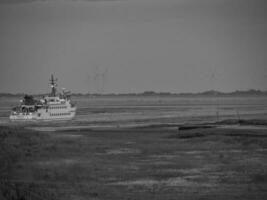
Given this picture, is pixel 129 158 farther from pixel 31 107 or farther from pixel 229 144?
pixel 31 107

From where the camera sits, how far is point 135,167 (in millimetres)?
40562

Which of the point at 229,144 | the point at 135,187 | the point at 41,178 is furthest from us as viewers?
the point at 229,144

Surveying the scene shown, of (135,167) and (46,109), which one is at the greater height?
(46,109)

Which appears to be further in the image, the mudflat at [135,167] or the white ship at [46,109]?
→ the white ship at [46,109]

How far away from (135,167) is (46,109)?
84535 mm

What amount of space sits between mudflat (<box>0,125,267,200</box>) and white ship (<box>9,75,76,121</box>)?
5786cm

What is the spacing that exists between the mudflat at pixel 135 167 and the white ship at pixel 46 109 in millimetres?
57857

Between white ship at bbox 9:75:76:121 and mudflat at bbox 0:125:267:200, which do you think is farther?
white ship at bbox 9:75:76:121

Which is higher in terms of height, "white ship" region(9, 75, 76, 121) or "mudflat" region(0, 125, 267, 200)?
"white ship" region(9, 75, 76, 121)

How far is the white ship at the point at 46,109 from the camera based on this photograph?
122312 millimetres

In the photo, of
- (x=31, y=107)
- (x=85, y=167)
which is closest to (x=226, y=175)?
(x=85, y=167)

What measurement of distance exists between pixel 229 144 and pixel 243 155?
9.57 meters

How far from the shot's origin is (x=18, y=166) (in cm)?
4066

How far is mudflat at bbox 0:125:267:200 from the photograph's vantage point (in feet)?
99.7
